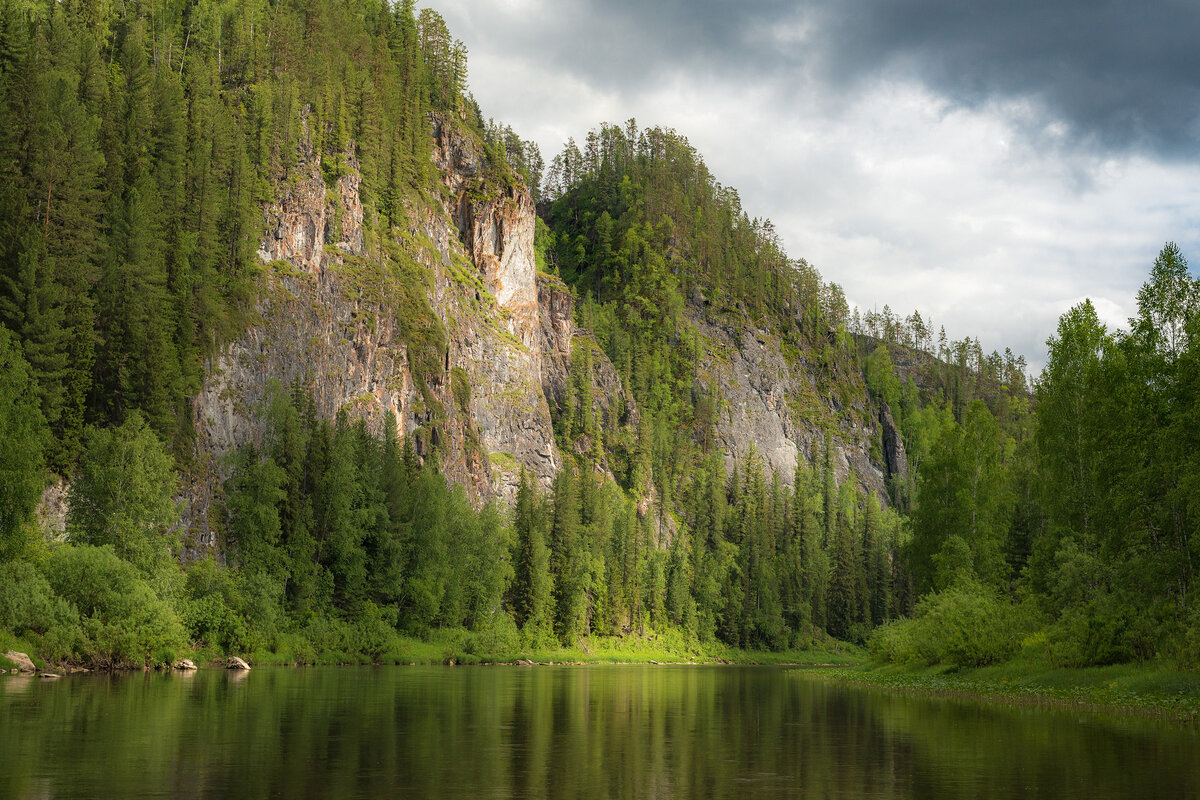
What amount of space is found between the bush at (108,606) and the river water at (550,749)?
12.8 m

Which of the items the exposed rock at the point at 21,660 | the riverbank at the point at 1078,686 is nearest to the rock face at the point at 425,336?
the exposed rock at the point at 21,660

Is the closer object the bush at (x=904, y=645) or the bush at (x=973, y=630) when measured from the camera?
the bush at (x=973, y=630)

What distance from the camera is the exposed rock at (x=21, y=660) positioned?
→ 4812cm

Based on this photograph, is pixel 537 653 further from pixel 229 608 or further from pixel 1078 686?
pixel 1078 686

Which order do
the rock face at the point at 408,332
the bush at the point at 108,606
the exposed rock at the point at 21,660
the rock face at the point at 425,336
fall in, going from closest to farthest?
the exposed rock at the point at 21,660 < the bush at the point at 108,606 < the rock face at the point at 408,332 < the rock face at the point at 425,336

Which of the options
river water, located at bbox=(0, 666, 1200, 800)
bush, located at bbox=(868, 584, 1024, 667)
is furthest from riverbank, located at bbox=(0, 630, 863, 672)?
bush, located at bbox=(868, 584, 1024, 667)

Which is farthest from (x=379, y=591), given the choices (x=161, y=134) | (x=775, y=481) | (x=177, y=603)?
(x=775, y=481)

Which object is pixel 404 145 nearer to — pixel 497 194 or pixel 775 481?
pixel 497 194

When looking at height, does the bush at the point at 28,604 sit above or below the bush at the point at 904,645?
above

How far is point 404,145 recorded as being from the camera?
485ft

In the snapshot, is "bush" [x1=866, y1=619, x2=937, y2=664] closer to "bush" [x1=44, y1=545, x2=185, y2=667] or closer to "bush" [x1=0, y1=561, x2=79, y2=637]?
"bush" [x1=44, y1=545, x2=185, y2=667]

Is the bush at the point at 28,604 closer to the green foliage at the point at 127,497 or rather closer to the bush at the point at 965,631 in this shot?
the green foliage at the point at 127,497

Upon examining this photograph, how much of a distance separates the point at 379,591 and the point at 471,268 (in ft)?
246

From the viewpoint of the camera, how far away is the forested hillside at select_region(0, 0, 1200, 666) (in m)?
52.0
